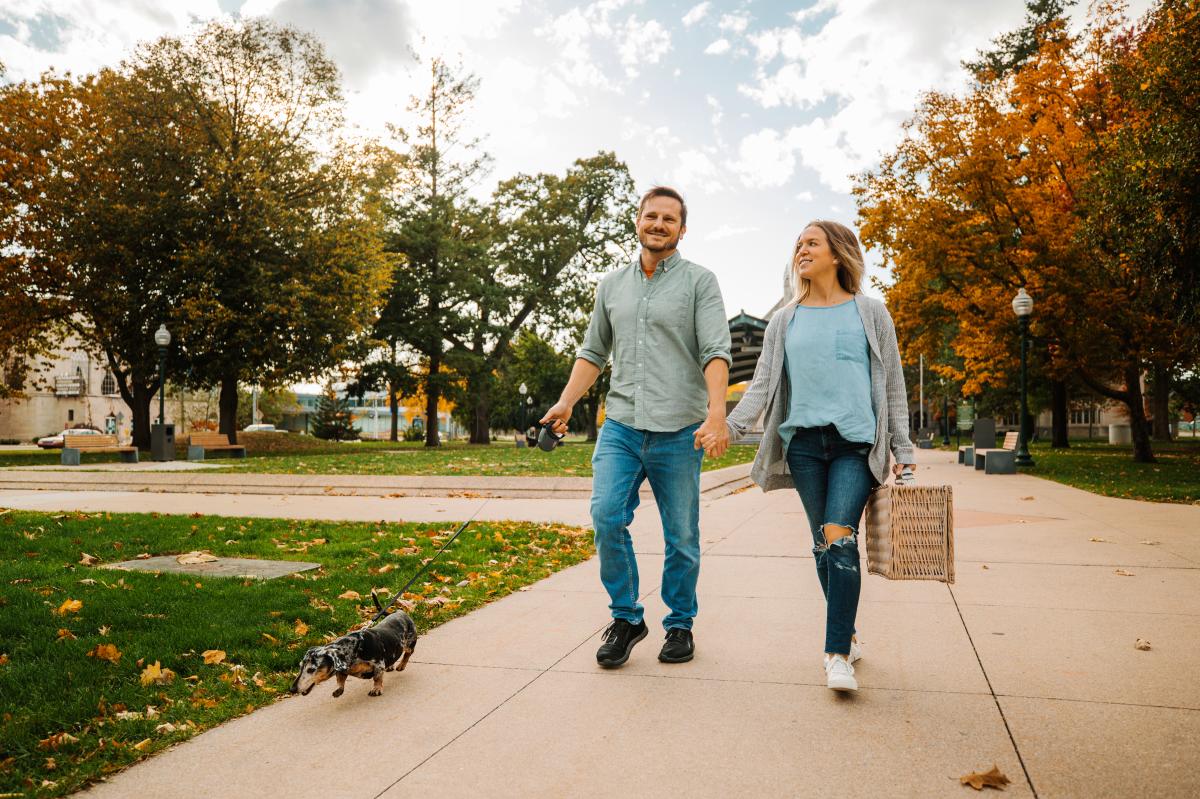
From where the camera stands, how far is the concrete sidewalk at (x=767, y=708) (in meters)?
2.65

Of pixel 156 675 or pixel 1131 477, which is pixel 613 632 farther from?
pixel 1131 477

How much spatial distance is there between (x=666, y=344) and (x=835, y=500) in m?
1.07

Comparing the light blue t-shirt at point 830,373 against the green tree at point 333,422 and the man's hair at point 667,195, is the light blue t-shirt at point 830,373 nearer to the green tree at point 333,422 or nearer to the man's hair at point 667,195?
the man's hair at point 667,195

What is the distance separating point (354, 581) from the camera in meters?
5.82

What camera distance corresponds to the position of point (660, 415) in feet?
12.8

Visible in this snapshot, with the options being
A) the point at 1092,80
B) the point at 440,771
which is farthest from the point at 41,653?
the point at 1092,80

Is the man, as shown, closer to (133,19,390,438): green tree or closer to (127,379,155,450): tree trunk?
(133,19,390,438): green tree

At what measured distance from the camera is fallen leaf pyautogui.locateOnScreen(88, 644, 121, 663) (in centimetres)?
390

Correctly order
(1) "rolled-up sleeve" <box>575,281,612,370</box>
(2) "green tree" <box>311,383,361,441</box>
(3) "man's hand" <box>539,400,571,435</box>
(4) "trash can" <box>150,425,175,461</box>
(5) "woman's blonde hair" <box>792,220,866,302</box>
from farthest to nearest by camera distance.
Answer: (2) "green tree" <box>311,383,361,441</box>, (4) "trash can" <box>150,425,175,461</box>, (1) "rolled-up sleeve" <box>575,281,612,370</box>, (3) "man's hand" <box>539,400,571,435</box>, (5) "woman's blonde hair" <box>792,220,866,302</box>

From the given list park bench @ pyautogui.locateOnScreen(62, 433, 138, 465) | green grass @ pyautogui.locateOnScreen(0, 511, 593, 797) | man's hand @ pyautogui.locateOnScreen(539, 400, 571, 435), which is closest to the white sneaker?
man's hand @ pyautogui.locateOnScreen(539, 400, 571, 435)

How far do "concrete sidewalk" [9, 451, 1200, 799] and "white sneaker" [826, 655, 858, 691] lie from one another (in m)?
0.06

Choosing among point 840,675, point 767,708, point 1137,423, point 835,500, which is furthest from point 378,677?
point 1137,423

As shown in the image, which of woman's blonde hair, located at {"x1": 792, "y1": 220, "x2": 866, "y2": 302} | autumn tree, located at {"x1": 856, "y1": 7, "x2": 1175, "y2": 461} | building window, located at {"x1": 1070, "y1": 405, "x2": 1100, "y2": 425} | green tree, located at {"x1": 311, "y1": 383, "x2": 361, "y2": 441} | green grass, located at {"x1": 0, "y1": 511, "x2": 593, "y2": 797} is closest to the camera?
green grass, located at {"x1": 0, "y1": 511, "x2": 593, "y2": 797}

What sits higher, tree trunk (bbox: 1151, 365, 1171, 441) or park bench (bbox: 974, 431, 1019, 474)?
tree trunk (bbox: 1151, 365, 1171, 441)
